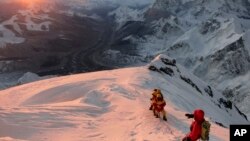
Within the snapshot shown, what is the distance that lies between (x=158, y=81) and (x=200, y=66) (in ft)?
458

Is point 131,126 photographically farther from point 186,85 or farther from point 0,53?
point 0,53

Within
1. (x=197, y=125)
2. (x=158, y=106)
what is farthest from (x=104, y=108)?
(x=197, y=125)

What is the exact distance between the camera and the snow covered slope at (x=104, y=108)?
23359 mm

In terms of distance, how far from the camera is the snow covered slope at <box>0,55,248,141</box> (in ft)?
76.6

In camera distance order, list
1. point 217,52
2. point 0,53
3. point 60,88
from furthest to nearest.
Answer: point 0,53 < point 217,52 < point 60,88

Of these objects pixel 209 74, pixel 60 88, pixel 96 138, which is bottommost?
pixel 96 138

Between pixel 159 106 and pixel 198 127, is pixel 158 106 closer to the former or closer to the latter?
pixel 159 106

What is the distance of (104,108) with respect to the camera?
30.4m

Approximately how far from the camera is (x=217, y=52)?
7057 inches

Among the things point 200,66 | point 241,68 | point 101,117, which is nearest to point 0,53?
point 200,66

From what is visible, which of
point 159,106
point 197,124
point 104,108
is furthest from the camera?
point 104,108

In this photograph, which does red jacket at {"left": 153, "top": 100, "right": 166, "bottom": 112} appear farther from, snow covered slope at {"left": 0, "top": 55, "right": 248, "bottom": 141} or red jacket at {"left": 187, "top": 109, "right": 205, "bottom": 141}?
red jacket at {"left": 187, "top": 109, "right": 205, "bottom": 141}

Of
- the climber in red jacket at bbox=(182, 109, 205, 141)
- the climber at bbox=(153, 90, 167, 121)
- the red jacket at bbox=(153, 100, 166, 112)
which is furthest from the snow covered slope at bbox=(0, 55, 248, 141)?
the climber in red jacket at bbox=(182, 109, 205, 141)

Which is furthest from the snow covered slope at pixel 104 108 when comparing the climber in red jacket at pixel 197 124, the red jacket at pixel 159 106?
the climber in red jacket at pixel 197 124
